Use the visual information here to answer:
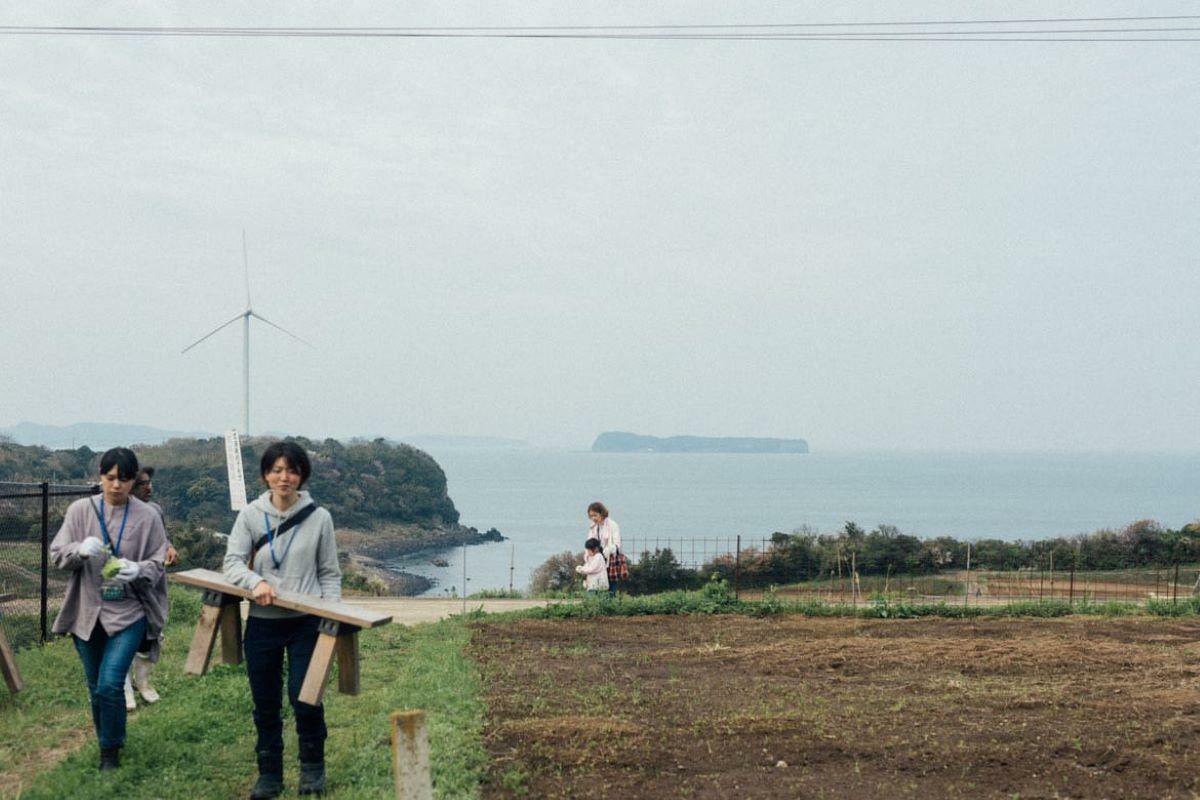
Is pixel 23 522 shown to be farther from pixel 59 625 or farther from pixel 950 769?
pixel 950 769

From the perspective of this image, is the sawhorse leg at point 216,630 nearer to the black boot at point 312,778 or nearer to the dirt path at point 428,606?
the black boot at point 312,778

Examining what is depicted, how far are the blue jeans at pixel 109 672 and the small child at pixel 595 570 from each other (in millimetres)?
8944

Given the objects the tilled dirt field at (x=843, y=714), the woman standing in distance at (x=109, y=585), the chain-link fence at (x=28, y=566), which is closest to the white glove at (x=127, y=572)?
the woman standing in distance at (x=109, y=585)

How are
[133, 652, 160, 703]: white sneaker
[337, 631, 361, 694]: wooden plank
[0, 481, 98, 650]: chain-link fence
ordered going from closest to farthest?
1. [337, 631, 361, 694]: wooden plank
2. [133, 652, 160, 703]: white sneaker
3. [0, 481, 98, 650]: chain-link fence

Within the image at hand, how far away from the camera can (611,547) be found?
1508 cm

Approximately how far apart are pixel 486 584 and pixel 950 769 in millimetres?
42195

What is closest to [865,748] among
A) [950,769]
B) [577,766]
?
[950,769]

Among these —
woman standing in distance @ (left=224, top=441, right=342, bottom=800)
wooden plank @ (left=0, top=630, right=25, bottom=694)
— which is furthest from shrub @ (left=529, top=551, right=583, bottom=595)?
woman standing in distance @ (left=224, top=441, right=342, bottom=800)

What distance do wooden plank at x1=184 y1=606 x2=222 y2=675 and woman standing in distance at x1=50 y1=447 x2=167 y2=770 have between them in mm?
573

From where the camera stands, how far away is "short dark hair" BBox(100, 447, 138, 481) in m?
6.41

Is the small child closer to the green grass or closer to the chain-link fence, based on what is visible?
the green grass

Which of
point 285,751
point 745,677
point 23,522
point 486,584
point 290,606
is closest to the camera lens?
point 290,606

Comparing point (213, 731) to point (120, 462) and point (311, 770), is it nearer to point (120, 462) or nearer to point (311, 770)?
point (311, 770)

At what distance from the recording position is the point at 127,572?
252 inches
